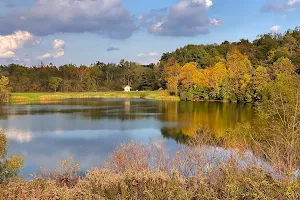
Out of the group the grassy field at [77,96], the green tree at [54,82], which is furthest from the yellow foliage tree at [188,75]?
the green tree at [54,82]

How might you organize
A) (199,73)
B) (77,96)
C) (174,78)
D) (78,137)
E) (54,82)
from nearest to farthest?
(78,137), (199,73), (174,78), (77,96), (54,82)

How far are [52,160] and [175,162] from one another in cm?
924

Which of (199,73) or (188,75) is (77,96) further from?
(199,73)

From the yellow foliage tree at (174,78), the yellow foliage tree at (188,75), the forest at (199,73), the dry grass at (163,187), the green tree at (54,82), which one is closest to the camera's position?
the dry grass at (163,187)

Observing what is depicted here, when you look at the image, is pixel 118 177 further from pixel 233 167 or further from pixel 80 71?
pixel 80 71

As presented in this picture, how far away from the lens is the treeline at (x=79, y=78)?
95.9m

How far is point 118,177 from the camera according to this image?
8445 mm

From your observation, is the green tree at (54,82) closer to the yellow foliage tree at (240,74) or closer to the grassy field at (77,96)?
the grassy field at (77,96)

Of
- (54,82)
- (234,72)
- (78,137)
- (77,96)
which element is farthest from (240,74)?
(54,82)

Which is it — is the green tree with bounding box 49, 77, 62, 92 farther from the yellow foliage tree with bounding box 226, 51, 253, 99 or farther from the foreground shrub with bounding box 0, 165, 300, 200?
the foreground shrub with bounding box 0, 165, 300, 200

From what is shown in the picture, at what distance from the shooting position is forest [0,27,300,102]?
63.3m

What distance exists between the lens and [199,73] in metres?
70.9

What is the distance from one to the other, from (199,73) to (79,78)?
158 ft

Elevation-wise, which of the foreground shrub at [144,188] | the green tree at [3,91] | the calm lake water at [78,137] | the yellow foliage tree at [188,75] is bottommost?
the calm lake water at [78,137]
